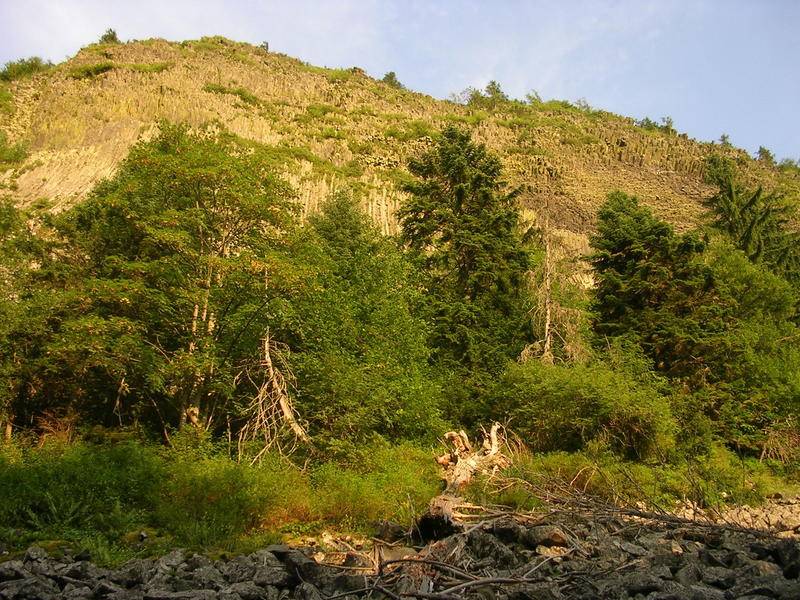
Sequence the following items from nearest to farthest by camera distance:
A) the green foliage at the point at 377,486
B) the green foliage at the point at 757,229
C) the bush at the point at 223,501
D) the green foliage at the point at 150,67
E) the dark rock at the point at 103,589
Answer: the dark rock at the point at 103,589 < the bush at the point at 223,501 < the green foliage at the point at 377,486 < the green foliage at the point at 757,229 < the green foliage at the point at 150,67

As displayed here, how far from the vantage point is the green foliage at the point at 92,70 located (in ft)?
109

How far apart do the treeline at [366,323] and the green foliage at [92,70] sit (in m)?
21.8

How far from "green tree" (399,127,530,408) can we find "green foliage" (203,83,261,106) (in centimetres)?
2024

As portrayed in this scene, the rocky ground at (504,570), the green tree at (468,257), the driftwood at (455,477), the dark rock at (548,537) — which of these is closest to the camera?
the rocky ground at (504,570)

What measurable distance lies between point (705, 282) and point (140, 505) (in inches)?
611

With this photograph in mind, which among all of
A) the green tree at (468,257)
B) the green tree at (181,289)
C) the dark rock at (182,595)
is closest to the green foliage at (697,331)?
the green tree at (468,257)

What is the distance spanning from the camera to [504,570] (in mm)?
5285

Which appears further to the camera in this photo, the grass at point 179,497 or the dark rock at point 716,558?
the grass at point 179,497

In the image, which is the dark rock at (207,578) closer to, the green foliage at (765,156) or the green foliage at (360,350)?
the green foliage at (360,350)

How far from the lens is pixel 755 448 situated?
624 inches

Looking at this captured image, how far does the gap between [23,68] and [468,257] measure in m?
47.3

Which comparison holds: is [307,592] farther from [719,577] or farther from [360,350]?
[360,350]

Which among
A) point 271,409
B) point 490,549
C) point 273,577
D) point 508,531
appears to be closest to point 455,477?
point 508,531

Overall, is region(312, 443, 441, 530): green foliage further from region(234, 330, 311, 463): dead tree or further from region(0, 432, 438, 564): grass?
region(234, 330, 311, 463): dead tree
